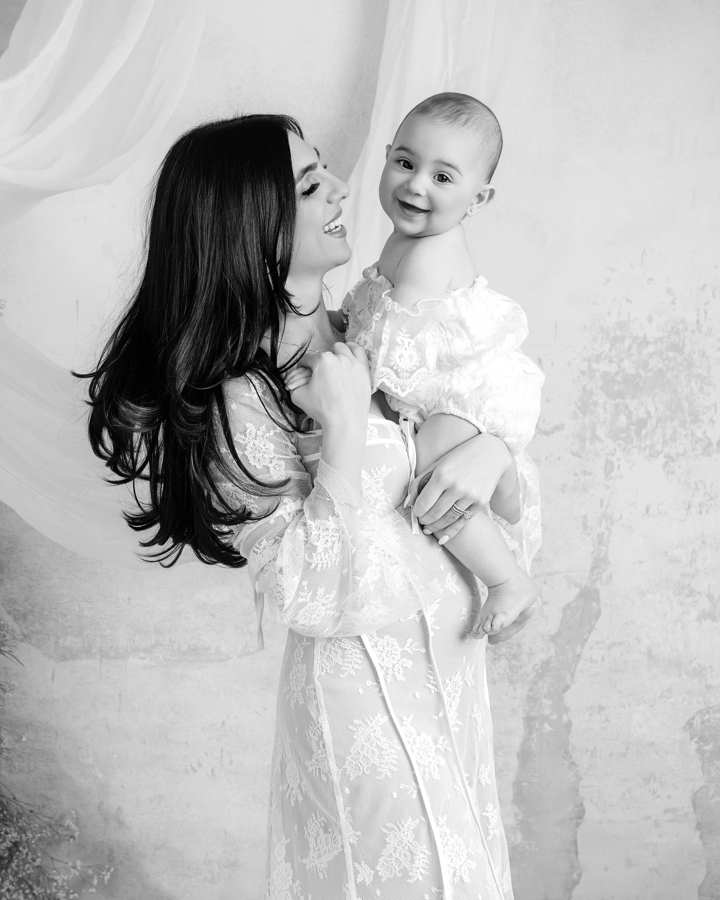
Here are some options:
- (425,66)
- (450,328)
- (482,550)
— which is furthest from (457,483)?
(425,66)

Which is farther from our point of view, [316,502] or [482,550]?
[482,550]

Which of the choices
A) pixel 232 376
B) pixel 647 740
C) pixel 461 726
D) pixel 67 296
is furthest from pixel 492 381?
pixel 647 740

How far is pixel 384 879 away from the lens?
1.44 m

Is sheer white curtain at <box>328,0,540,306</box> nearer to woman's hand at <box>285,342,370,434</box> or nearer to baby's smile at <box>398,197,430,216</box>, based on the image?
baby's smile at <box>398,197,430,216</box>

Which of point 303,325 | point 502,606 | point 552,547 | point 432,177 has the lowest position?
point 552,547

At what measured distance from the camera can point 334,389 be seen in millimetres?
1410

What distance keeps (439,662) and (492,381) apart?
488 millimetres

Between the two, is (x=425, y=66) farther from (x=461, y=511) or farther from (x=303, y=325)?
(x=461, y=511)

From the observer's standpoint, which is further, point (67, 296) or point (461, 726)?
point (67, 296)

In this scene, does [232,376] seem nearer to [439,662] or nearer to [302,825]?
[439,662]

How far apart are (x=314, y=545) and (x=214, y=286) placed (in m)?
0.45

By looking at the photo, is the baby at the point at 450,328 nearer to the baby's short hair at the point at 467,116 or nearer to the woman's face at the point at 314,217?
the baby's short hair at the point at 467,116

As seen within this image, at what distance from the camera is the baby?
Result: 1.54 meters

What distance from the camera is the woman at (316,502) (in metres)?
1.41
